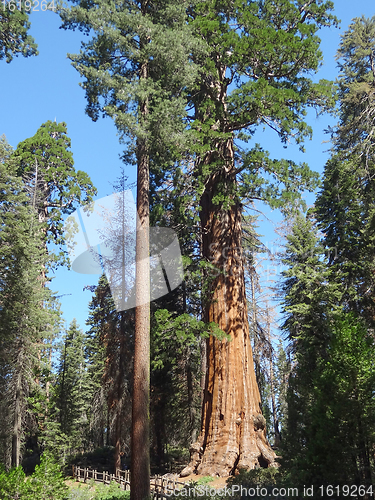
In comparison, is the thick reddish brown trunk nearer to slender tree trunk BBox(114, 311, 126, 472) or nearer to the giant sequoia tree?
the giant sequoia tree

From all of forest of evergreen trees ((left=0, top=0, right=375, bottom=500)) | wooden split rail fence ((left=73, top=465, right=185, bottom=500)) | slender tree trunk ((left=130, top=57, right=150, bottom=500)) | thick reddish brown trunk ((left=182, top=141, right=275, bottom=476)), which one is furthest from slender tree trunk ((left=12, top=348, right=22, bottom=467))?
slender tree trunk ((left=130, top=57, right=150, bottom=500))

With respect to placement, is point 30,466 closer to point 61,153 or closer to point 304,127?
point 61,153

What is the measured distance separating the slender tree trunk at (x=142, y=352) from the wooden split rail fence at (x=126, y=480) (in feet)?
4.17

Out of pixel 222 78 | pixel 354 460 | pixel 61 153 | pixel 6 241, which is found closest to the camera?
pixel 354 460

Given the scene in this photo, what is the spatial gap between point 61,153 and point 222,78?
709 inches

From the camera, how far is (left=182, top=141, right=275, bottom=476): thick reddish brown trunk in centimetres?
1072

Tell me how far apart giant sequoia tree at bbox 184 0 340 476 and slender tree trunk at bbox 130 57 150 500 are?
1.68 metres

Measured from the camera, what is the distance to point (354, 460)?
5973mm

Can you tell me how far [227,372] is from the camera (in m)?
11.5

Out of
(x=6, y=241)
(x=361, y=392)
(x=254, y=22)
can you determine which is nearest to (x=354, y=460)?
(x=361, y=392)

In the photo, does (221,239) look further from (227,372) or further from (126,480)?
(126,480)

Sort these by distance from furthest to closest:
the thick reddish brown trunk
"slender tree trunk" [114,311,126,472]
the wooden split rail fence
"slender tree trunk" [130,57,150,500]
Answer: "slender tree trunk" [114,311,126,472] → the wooden split rail fence → the thick reddish brown trunk → "slender tree trunk" [130,57,150,500]

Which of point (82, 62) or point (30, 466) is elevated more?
point (82, 62)

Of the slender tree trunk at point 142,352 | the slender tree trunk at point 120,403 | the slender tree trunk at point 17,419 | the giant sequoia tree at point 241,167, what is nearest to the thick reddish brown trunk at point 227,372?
the giant sequoia tree at point 241,167
